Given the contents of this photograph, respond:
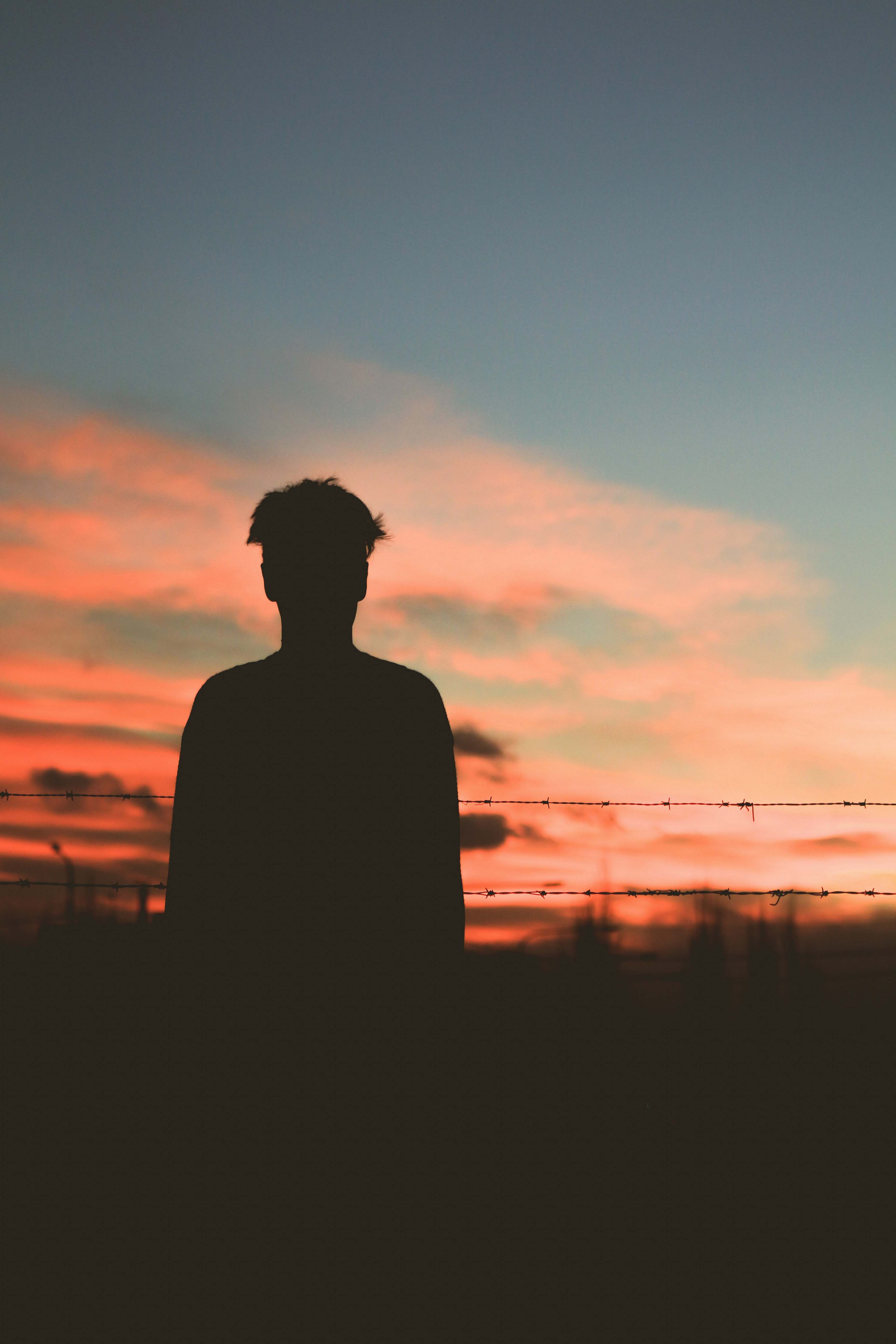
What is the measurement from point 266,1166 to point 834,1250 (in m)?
3.60

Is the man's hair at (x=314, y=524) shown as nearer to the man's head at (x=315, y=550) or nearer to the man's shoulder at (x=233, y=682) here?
the man's head at (x=315, y=550)

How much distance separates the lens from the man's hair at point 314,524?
6.92ft

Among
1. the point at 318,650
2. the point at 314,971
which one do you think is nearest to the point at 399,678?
the point at 318,650

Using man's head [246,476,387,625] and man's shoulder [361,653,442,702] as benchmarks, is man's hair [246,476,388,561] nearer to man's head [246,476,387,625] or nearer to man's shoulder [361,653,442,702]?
man's head [246,476,387,625]

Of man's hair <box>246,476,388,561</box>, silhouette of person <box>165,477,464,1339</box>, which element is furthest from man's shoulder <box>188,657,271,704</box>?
man's hair <box>246,476,388,561</box>

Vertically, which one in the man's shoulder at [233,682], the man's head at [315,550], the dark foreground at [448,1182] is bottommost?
the dark foreground at [448,1182]

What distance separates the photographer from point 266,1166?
6.10 ft

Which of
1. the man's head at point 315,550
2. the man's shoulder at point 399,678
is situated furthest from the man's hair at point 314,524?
the man's shoulder at point 399,678

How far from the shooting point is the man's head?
2096 millimetres

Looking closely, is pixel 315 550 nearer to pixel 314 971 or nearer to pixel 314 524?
pixel 314 524

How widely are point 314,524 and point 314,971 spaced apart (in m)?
0.95

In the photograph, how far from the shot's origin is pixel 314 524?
2.12 metres

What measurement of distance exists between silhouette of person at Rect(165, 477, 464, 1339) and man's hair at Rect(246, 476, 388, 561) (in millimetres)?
20

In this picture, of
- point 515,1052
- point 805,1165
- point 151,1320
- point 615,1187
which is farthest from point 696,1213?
point 151,1320
